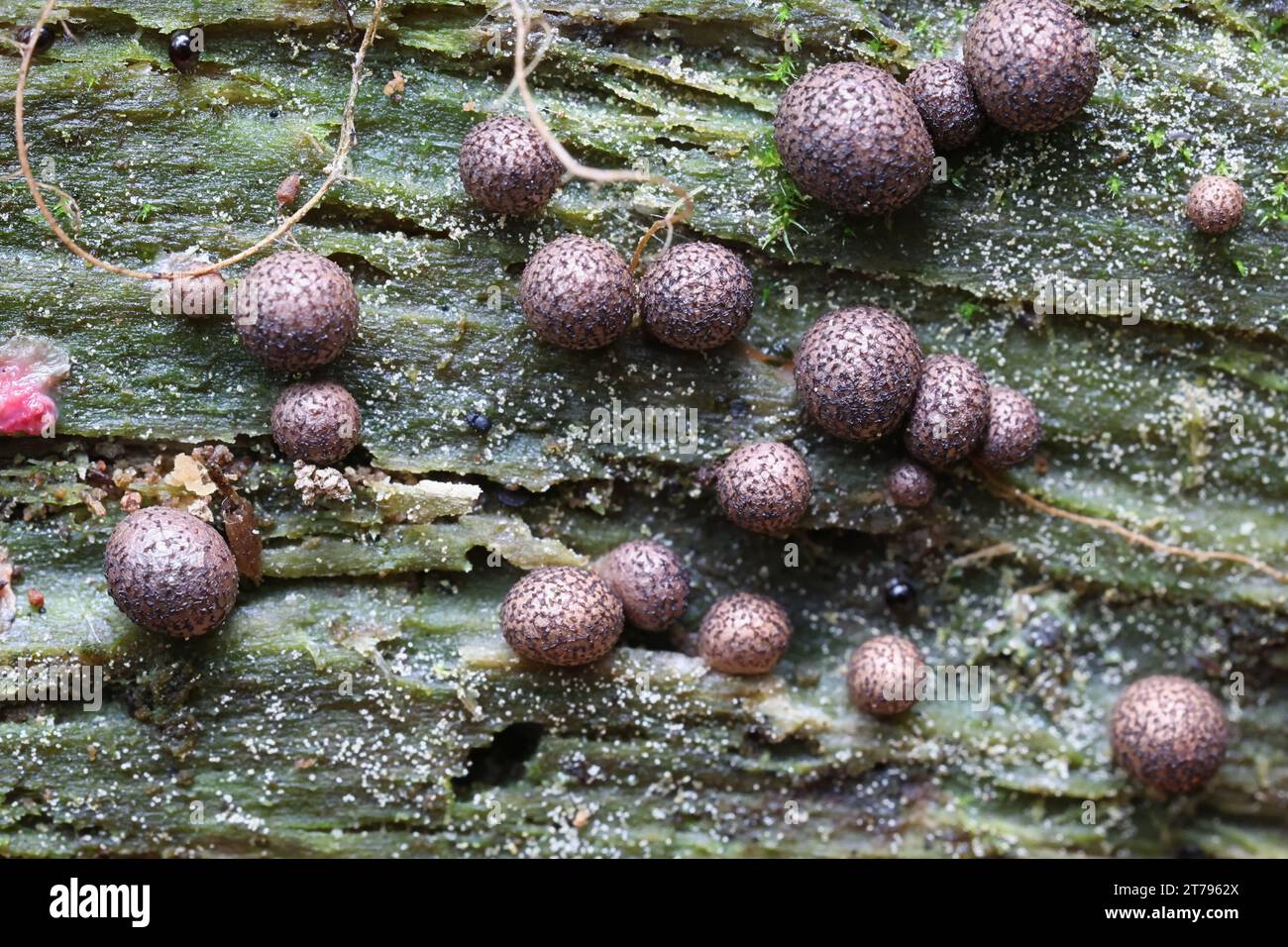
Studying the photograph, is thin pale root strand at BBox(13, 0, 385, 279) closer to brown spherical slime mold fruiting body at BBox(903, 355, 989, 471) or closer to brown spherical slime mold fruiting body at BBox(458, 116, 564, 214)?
brown spherical slime mold fruiting body at BBox(458, 116, 564, 214)

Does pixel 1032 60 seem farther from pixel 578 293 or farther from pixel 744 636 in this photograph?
pixel 744 636

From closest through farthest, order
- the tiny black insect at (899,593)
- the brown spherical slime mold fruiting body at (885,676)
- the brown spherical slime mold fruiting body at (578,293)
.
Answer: the brown spherical slime mold fruiting body at (578,293) < the brown spherical slime mold fruiting body at (885,676) < the tiny black insect at (899,593)

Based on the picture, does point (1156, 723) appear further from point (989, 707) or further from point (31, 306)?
point (31, 306)

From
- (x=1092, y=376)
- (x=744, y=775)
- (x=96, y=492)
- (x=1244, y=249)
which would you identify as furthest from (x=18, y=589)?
(x=1244, y=249)

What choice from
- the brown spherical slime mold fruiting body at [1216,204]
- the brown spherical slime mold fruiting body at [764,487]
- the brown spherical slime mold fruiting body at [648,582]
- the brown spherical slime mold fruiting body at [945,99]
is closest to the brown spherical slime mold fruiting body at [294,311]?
the brown spherical slime mold fruiting body at [648,582]

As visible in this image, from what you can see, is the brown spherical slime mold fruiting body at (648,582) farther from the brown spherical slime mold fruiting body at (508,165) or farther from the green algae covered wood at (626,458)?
the brown spherical slime mold fruiting body at (508,165)
